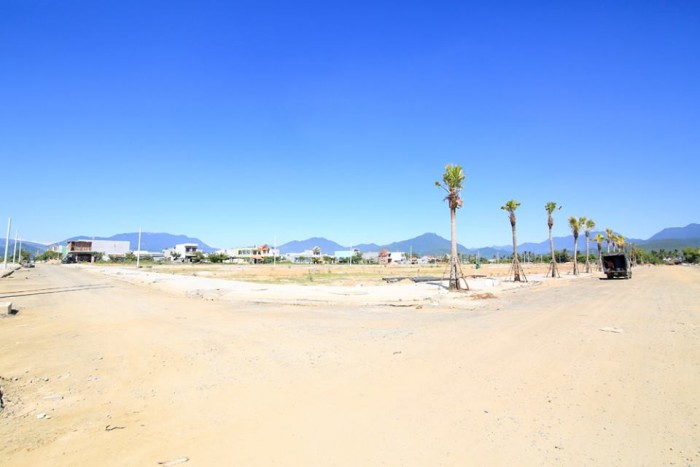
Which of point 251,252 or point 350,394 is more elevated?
point 251,252

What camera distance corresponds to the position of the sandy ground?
4109 mm

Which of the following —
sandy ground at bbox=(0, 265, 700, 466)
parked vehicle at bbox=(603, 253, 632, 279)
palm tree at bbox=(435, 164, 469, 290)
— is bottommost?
sandy ground at bbox=(0, 265, 700, 466)

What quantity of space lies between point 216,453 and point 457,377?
4.14 meters

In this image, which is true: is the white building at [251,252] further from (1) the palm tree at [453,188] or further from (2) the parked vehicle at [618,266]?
(1) the palm tree at [453,188]

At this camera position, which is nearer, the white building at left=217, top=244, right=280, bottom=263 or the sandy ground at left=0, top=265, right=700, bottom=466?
the sandy ground at left=0, top=265, right=700, bottom=466

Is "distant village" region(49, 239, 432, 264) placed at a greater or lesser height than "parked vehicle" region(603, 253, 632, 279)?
greater

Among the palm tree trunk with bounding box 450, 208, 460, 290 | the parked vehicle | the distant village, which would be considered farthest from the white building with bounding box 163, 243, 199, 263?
the palm tree trunk with bounding box 450, 208, 460, 290

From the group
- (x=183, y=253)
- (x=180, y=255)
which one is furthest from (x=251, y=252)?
(x=180, y=255)

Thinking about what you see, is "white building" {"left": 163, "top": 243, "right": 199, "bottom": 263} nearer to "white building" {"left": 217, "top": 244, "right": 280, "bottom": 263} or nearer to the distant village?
the distant village

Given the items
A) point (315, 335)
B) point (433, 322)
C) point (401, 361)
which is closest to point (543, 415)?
point (401, 361)

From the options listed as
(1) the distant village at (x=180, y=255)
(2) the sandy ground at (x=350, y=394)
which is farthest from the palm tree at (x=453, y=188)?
(1) the distant village at (x=180, y=255)

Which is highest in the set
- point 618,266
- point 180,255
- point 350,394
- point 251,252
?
point 251,252

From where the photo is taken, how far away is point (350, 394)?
19.2ft

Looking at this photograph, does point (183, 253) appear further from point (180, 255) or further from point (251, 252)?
point (251, 252)
